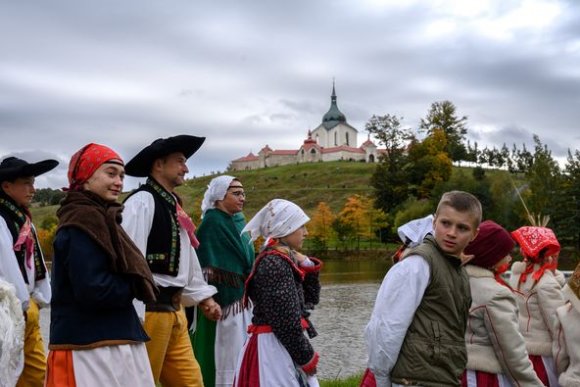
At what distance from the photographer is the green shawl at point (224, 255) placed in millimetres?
6191

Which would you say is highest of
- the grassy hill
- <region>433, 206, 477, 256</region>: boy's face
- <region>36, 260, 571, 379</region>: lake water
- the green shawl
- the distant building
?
the distant building

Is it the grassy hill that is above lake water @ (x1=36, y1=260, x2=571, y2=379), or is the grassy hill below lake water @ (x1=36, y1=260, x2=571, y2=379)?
above

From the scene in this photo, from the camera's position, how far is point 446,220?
390 centimetres

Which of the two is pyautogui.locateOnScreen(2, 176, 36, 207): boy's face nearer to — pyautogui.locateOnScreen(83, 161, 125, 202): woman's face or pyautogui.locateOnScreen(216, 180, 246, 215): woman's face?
pyautogui.locateOnScreen(216, 180, 246, 215): woman's face

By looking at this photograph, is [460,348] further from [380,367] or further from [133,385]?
[133,385]

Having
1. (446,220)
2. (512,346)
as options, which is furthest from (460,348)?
(446,220)

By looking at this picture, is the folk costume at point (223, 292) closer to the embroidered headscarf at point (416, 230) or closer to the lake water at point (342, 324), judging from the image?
the embroidered headscarf at point (416, 230)

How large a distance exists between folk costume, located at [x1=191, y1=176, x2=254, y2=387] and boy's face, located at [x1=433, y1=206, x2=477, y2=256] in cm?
264

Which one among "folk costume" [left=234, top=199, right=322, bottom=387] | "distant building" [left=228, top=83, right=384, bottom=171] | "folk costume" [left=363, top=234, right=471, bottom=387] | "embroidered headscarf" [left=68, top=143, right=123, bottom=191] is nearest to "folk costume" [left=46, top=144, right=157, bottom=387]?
"embroidered headscarf" [left=68, top=143, right=123, bottom=191]

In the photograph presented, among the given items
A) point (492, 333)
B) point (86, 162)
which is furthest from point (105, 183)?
point (492, 333)

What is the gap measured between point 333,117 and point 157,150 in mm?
160837

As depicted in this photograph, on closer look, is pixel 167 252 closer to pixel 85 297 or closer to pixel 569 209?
pixel 85 297

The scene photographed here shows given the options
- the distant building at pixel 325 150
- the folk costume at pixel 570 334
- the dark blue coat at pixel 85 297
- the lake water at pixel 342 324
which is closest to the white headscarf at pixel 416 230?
the folk costume at pixel 570 334

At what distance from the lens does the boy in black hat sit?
469 cm
